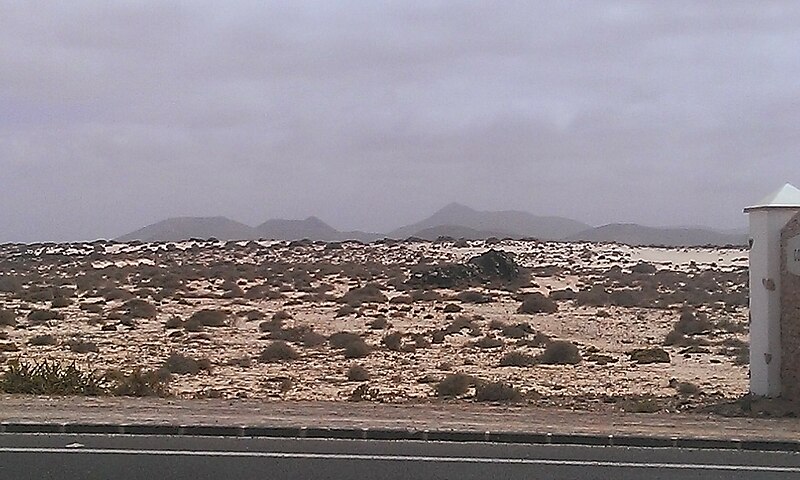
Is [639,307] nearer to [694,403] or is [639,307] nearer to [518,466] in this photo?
[694,403]

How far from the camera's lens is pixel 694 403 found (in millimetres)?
18938

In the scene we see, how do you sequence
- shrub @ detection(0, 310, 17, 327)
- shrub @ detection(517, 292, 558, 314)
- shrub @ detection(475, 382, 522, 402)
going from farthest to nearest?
shrub @ detection(517, 292, 558, 314) < shrub @ detection(0, 310, 17, 327) < shrub @ detection(475, 382, 522, 402)

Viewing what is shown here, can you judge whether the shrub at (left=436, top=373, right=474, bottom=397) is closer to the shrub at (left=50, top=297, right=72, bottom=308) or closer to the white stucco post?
the white stucco post

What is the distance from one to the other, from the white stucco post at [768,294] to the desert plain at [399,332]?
1.61m

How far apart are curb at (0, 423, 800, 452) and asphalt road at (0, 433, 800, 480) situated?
0.26 meters

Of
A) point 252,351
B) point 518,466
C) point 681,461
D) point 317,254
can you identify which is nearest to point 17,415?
point 518,466

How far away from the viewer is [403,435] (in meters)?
13.5

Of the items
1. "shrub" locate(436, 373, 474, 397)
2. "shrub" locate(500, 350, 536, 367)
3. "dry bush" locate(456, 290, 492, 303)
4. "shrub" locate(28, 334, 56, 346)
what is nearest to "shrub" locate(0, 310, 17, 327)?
"shrub" locate(28, 334, 56, 346)

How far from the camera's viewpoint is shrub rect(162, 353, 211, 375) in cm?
2450

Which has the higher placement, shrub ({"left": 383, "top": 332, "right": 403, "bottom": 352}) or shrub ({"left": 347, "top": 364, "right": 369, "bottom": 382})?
shrub ({"left": 383, "top": 332, "right": 403, "bottom": 352})

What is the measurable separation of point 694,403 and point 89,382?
36.8 feet

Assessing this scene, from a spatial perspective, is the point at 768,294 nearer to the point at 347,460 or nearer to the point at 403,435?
the point at 403,435

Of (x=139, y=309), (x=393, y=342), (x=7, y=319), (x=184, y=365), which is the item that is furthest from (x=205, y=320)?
(x=184, y=365)

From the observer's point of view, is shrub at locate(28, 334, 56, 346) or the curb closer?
the curb
